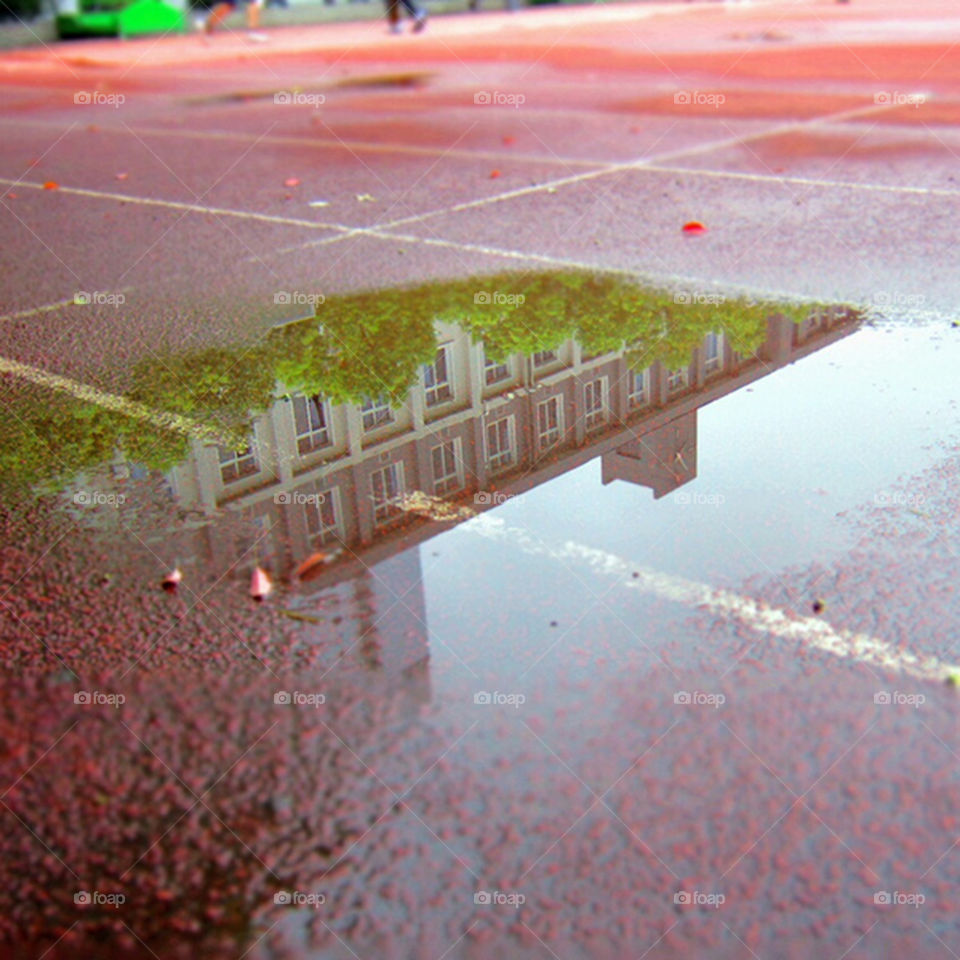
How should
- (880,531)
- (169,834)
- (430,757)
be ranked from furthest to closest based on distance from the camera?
(880,531)
(430,757)
(169,834)

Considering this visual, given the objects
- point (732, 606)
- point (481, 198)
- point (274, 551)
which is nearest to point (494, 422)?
point (274, 551)

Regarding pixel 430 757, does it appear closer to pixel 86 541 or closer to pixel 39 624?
pixel 39 624

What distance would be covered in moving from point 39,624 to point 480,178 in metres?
6.23

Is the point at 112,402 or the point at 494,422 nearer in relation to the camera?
the point at 494,422

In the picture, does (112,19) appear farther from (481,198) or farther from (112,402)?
(112,402)

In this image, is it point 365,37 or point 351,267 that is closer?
point 351,267

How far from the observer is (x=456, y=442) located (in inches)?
157

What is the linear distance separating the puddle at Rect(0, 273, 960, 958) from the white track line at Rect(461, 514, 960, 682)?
0.01 m

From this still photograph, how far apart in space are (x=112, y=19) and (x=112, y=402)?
2592cm

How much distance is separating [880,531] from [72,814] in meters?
2.32

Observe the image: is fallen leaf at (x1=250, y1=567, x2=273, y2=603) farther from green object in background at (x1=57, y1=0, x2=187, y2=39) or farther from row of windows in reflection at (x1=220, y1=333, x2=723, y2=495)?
green object in background at (x1=57, y1=0, x2=187, y2=39)

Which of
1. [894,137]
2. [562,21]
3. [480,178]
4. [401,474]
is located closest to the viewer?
[401,474]

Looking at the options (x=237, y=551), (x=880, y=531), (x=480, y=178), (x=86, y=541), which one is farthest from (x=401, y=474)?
(x=480, y=178)

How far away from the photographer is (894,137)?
9422 mm
